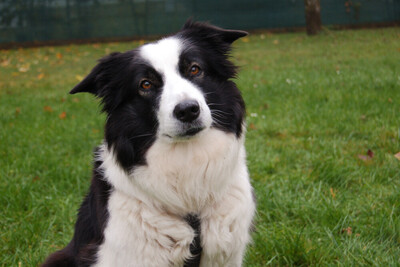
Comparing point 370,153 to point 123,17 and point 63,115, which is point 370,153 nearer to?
point 63,115

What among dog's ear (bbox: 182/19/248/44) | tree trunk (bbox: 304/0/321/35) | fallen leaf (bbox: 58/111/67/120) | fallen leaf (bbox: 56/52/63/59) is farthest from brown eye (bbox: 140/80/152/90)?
tree trunk (bbox: 304/0/321/35)

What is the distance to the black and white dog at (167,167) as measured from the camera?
6.68 ft

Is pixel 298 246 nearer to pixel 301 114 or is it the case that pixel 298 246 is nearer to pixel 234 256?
pixel 234 256

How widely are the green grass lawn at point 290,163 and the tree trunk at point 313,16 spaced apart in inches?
212

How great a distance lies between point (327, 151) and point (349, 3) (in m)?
11.7

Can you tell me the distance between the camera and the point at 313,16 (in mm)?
12922

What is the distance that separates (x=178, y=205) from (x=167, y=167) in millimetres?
208

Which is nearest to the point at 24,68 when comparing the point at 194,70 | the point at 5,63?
the point at 5,63

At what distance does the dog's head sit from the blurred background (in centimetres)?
1261

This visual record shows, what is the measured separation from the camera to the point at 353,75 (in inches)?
253

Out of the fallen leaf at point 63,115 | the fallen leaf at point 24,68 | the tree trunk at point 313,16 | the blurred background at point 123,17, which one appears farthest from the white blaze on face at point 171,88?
the blurred background at point 123,17

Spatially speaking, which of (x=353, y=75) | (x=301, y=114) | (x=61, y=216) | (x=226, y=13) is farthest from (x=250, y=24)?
(x=61, y=216)

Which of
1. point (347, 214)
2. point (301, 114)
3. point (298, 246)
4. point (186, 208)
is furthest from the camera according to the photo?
point (301, 114)

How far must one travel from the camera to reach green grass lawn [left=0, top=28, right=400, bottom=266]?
8.80 ft
